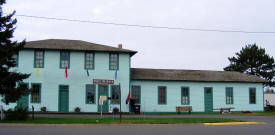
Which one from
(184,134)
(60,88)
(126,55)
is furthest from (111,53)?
(184,134)

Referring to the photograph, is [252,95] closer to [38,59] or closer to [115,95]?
[115,95]

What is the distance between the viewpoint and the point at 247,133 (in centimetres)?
1369

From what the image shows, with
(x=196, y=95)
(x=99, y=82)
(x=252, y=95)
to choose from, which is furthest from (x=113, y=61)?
(x=252, y=95)

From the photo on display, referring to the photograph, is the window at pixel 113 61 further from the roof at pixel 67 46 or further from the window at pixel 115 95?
the window at pixel 115 95

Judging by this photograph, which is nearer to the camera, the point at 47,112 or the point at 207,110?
the point at 47,112

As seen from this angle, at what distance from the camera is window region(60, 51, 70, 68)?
93.7ft

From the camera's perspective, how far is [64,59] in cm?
2866

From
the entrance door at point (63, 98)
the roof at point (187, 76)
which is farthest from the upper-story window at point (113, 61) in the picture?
the entrance door at point (63, 98)

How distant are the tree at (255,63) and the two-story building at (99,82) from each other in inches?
1113

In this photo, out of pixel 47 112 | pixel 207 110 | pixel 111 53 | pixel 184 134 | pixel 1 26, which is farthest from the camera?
pixel 207 110

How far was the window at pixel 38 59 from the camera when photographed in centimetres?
2820

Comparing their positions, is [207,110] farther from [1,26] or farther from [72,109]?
[1,26]

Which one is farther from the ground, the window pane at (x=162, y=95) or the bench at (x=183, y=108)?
the window pane at (x=162, y=95)

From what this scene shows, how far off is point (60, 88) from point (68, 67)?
197cm
